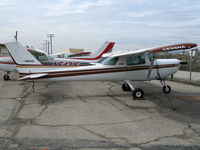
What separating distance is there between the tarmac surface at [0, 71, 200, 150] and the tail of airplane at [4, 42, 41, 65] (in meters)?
1.93

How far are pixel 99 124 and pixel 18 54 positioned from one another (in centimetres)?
614

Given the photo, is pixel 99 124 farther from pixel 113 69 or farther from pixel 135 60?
pixel 135 60

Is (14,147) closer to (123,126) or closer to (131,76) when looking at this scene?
(123,126)

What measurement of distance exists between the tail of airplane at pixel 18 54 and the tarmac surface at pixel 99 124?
1.93 meters

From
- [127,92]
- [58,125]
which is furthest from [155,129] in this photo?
[127,92]

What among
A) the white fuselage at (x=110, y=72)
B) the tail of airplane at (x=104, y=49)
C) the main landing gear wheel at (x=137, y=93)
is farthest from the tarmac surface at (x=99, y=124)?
the tail of airplane at (x=104, y=49)

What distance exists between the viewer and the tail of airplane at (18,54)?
9.66 m

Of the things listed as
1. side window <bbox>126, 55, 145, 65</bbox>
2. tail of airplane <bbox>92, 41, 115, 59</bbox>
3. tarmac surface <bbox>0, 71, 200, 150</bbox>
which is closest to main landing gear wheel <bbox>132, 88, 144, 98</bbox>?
tarmac surface <bbox>0, 71, 200, 150</bbox>

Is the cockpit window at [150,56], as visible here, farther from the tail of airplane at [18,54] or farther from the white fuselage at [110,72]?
the tail of airplane at [18,54]

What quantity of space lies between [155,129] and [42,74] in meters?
5.48

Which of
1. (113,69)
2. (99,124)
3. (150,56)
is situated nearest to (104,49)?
(150,56)

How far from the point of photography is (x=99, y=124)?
18.2 feet

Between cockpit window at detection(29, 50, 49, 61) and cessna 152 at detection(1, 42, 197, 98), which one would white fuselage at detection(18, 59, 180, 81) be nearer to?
cessna 152 at detection(1, 42, 197, 98)

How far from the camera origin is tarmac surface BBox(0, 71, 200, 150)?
4281mm
